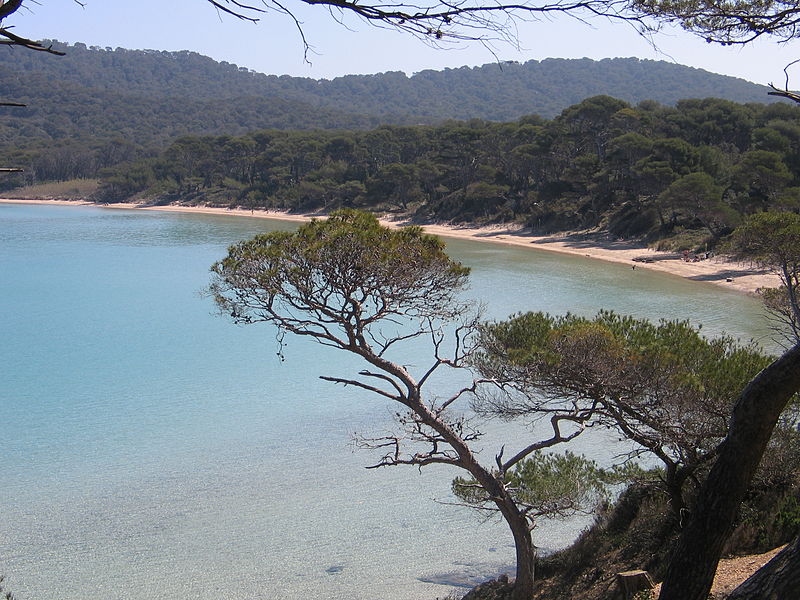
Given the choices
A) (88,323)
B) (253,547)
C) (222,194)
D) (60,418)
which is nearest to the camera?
(253,547)

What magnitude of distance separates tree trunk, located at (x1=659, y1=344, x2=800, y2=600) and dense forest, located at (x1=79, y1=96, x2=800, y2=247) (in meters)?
26.4

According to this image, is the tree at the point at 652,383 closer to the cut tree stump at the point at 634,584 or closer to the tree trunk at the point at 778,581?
the cut tree stump at the point at 634,584

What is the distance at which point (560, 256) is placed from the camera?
32250 mm

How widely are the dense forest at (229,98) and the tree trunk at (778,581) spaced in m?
72.1

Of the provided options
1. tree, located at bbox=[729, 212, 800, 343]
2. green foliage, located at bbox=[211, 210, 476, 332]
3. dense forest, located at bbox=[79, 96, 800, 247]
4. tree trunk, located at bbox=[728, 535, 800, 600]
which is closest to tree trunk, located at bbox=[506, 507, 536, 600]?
green foliage, located at bbox=[211, 210, 476, 332]

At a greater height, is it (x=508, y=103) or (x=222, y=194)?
(x=508, y=103)

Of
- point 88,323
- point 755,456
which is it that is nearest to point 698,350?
point 755,456

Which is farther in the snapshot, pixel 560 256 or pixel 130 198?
pixel 130 198

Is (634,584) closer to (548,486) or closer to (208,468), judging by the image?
(548,486)

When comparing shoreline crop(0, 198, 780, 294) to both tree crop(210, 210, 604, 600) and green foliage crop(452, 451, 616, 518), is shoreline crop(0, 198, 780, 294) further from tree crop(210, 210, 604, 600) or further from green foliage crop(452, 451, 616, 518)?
tree crop(210, 210, 604, 600)

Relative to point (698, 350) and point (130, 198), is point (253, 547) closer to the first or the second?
point (698, 350)

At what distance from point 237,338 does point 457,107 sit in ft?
449

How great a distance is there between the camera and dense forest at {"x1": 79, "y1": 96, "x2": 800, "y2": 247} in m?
29.8

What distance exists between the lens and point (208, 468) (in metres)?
10.8
